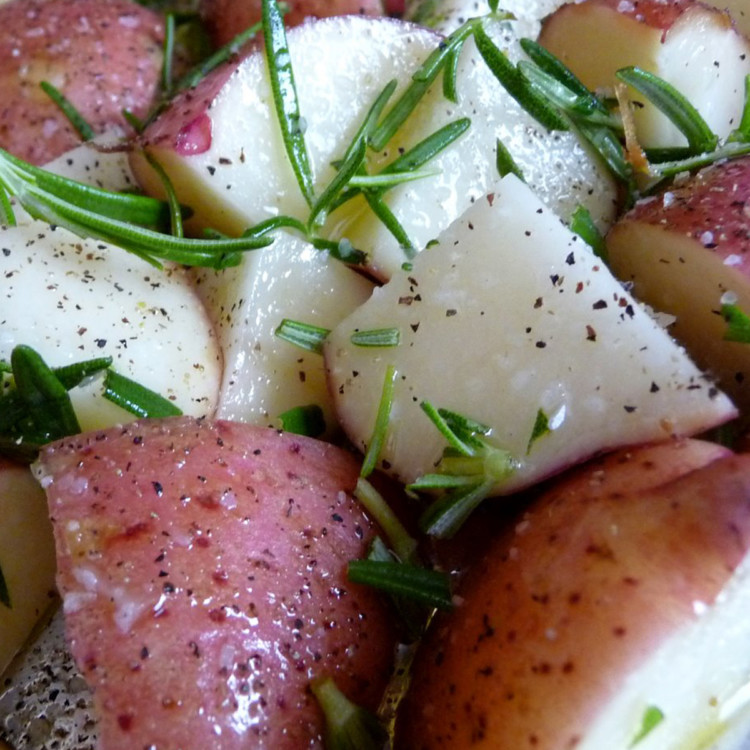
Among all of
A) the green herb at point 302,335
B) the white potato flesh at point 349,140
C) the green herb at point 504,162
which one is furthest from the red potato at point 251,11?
the green herb at point 302,335

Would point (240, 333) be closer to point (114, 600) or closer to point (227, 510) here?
point (227, 510)

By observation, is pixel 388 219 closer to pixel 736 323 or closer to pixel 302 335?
pixel 302 335

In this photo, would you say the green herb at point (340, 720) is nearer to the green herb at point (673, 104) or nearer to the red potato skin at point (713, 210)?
the red potato skin at point (713, 210)

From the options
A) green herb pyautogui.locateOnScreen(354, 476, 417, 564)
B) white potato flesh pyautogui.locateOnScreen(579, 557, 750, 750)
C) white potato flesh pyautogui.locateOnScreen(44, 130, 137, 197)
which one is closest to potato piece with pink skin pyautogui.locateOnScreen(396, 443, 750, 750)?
white potato flesh pyautogui.locateOnScreen(579, 557, 750, 750)

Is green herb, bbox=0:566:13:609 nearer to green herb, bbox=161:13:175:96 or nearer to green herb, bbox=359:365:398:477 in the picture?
green herb, bbox=359:365:398:477

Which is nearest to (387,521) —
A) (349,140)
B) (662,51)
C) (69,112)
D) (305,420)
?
(305,420)

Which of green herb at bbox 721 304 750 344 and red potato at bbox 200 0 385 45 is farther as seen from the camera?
red potato at bbox 200 0 385 45

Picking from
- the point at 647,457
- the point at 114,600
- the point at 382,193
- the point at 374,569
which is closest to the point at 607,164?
the point at 382,193
